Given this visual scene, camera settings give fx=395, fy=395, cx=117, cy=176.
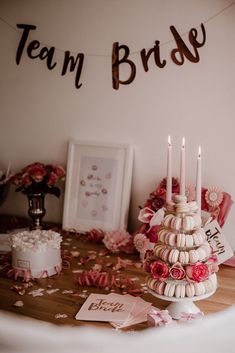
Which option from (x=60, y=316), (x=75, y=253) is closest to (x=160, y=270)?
(x=60, y=316)

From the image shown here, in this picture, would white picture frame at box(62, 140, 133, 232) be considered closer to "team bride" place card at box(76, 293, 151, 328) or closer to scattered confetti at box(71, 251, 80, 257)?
scattered confetti at box(71, 251, 80, 257)

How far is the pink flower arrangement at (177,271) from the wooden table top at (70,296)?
191 mm

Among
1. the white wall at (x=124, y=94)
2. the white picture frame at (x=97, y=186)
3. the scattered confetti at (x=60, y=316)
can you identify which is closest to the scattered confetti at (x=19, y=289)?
the scattered confetti at (x=60, y=316)

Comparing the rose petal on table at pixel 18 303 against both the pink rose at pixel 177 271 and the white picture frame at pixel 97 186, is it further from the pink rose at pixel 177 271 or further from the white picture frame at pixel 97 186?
the white picture frame at pixel 97 186

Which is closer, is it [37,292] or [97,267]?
[37,292]

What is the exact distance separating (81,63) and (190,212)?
1098mm

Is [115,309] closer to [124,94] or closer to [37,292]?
[37,292]

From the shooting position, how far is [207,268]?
1.06 metres

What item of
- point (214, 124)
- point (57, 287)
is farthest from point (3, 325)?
point (214, 124)

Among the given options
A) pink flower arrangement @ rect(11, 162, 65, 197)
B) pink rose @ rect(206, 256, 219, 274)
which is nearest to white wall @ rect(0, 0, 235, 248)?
pink flower arrangement @ rect(11, 162, 65, 197)

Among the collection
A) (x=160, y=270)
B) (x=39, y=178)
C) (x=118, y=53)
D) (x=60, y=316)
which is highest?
(x=118, y=53)

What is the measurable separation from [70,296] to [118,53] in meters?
1.11

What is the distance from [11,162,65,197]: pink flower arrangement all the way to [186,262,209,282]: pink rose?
99 centimetres

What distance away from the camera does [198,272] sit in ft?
3.41
